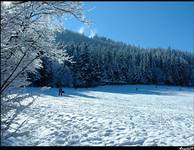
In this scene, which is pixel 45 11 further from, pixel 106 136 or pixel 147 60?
pixel 147 60

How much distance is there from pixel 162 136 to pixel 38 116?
5.96 m

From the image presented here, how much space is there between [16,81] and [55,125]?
2.65 metres

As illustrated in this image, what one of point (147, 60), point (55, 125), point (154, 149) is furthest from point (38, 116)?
point (147, 60)

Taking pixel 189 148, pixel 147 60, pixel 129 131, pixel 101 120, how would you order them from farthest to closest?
pixel 147 60, pixel 101 120, pixel 129 131, pixel 189 148

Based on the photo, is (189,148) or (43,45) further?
(43,45)

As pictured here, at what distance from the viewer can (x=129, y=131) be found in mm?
13266

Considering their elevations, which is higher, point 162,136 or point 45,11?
point 45,11

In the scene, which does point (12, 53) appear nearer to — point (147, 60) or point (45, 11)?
point (45, 11)

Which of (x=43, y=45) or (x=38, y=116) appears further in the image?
Answer: (x=38, y=116)

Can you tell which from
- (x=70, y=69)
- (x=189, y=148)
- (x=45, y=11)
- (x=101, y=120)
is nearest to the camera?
(x=189, y=148)

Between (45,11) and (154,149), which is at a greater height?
(45,11)

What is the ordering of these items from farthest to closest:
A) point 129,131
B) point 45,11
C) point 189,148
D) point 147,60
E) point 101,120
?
point 147,60 → point 101,120 → point 129,131 → point 45,11 → point 189,148

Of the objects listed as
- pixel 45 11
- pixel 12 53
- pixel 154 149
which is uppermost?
pixel 45 11

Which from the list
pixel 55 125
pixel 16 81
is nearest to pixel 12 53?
pixel 16 81
